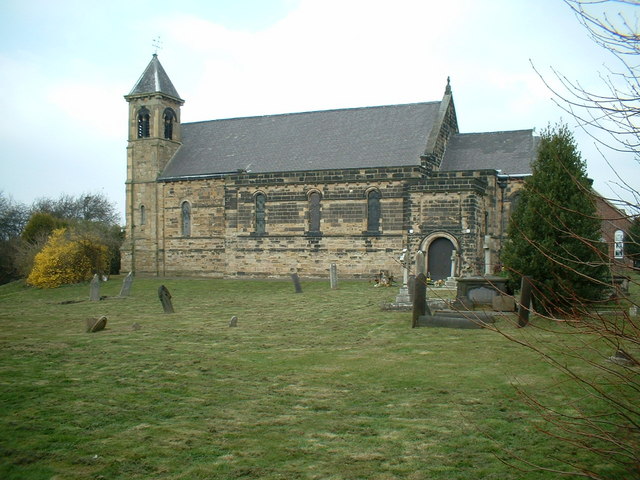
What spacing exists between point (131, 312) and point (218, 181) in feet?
59.3

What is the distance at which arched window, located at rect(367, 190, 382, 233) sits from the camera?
33684mm

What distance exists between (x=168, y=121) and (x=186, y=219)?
22.9 feet

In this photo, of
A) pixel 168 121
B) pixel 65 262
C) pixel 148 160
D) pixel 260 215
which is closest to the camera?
pixel 65 262

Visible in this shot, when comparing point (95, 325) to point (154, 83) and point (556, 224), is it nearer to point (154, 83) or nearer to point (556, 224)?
point (556, 224)

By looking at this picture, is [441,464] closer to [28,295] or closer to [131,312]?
[131,312]

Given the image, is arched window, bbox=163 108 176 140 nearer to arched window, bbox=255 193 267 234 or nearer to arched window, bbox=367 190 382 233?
arched window, bbox=255 193 267 234

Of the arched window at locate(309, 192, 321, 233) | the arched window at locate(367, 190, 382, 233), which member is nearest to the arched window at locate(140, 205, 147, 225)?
the arched window at locate(309, 192, 321, 233)

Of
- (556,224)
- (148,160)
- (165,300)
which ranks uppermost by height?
(148,160)

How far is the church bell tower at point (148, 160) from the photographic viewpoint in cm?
4072

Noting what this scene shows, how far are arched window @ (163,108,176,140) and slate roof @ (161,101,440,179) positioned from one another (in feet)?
3.87

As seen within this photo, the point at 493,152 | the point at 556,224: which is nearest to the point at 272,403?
the point at 556,224

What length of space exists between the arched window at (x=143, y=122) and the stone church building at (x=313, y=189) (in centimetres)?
10

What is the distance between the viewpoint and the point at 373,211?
3384 cm

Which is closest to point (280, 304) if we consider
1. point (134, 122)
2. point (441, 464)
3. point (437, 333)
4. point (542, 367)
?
point (437, 333)
